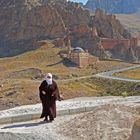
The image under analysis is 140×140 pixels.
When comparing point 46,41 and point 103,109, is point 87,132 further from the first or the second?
point 46,41

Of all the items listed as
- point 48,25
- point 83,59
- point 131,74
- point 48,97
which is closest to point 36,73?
point 83,59

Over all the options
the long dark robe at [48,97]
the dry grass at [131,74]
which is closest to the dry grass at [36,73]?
the dry grass at [131,74]

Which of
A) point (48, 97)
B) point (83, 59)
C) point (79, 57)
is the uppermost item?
point (48, 97)

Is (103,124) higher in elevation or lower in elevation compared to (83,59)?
higher

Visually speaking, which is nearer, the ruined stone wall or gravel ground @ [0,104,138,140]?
gravel ground @ [0,104,138,140]

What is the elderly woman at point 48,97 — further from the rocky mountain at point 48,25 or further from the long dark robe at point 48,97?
the rocky mountain at point 48,25

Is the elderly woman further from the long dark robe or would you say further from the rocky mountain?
the rocky mountain

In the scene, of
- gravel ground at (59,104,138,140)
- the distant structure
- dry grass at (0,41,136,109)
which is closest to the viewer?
gravel ground at (59,104,138,140)

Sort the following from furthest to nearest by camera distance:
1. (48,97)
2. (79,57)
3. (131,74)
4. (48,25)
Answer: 1. (48,25)
2. (79,57)
3. (131,74)
4. (48,97)

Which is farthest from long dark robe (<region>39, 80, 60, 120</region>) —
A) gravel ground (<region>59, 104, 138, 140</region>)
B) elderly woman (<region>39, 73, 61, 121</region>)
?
gravel ground (<region>59, 104, 138, 140</region>)

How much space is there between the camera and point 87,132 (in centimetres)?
1158

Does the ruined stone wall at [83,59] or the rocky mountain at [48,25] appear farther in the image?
the rocky mountain at [48,25]

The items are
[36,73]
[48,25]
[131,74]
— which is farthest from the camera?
[48,25]

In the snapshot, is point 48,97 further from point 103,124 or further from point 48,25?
point 48,25
